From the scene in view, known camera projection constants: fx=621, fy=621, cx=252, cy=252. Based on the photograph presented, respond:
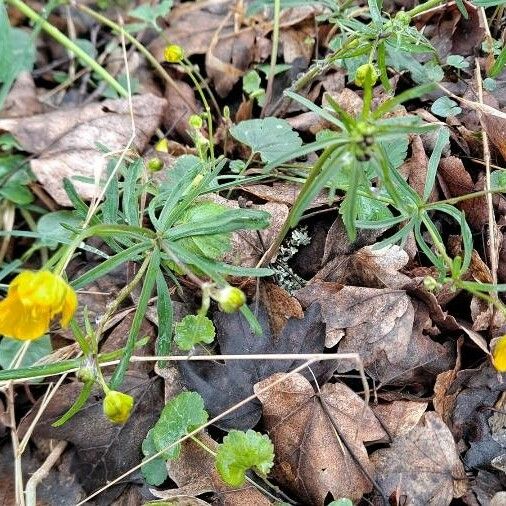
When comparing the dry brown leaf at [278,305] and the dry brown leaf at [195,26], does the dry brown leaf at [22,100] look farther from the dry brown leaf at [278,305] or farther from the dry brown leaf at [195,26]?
the dry brown leaf at [278,305]

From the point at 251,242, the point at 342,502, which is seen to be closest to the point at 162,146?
the point at 251,242

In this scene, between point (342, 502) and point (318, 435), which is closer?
point (342, 502)

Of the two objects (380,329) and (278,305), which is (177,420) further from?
(380,329)

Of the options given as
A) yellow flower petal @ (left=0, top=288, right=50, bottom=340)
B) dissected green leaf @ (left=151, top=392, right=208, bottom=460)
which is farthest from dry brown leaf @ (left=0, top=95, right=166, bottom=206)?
yellow flower petal @ (left=0, top=288, right=50, bottom=340)

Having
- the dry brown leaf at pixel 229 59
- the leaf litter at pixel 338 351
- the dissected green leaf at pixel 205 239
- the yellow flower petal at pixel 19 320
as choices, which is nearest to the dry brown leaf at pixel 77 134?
the leaf litter at pixel 338 351

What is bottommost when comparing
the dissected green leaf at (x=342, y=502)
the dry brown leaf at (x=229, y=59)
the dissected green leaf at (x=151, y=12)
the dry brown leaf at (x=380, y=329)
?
the dissected green leaf at (x=342, y=502)
